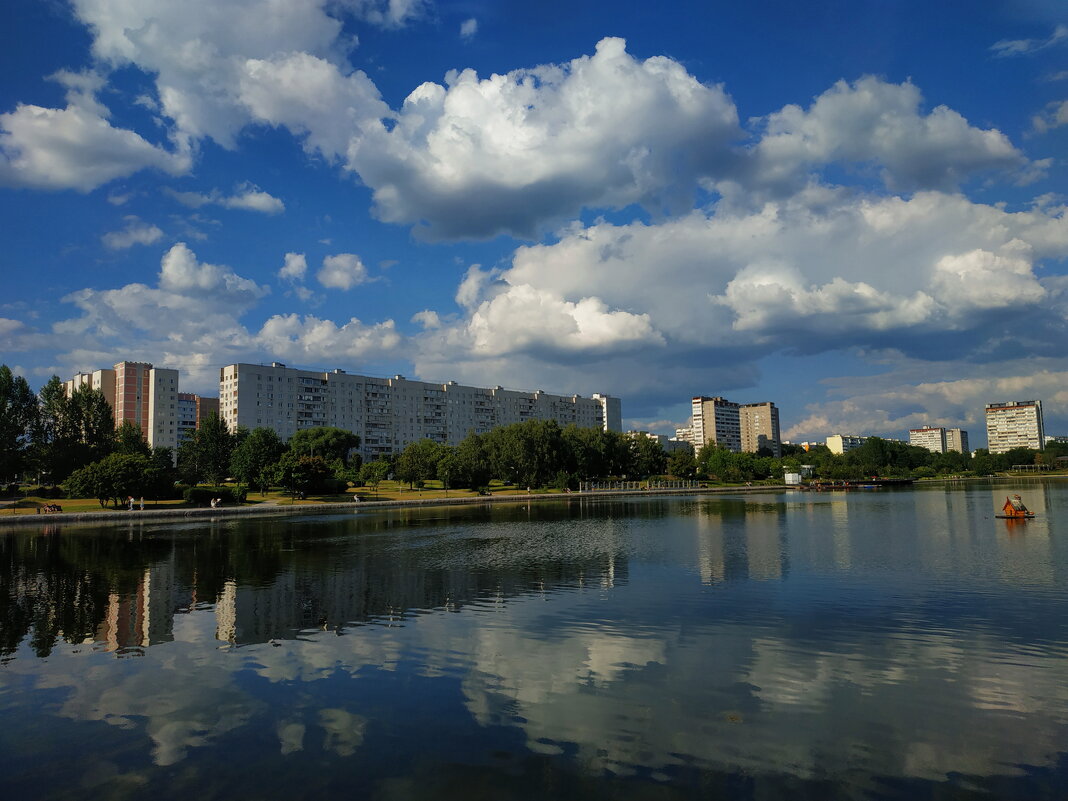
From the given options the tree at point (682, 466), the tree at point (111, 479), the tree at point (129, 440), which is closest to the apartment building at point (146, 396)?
the tree at point (129, 440)

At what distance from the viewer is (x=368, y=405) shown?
156750mm

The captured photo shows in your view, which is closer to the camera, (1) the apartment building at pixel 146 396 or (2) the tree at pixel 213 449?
(2) the tree at pixel 213 449

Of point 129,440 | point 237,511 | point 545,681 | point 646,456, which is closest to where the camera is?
point 545,681

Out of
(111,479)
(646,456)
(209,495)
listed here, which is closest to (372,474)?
(209,495)

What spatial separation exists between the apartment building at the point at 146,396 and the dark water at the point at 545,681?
14692cm

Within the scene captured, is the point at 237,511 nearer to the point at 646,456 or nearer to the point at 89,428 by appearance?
the point at 89,428

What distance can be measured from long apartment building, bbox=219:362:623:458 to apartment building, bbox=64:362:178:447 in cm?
2489

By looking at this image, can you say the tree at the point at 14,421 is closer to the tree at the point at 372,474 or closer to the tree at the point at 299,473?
the tree at the point at 299,473

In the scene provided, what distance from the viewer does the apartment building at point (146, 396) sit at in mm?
158375

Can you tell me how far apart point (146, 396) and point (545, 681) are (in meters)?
173

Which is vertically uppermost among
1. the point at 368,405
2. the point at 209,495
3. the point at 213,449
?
the point at 368,405

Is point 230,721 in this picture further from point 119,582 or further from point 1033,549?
point 1033,549

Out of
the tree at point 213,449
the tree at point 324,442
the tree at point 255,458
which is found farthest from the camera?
the tree at point 324,442

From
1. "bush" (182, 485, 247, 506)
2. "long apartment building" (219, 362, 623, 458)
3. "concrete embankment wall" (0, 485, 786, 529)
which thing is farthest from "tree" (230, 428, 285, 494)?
"long apartment building" (219, 362, 623, 458)
